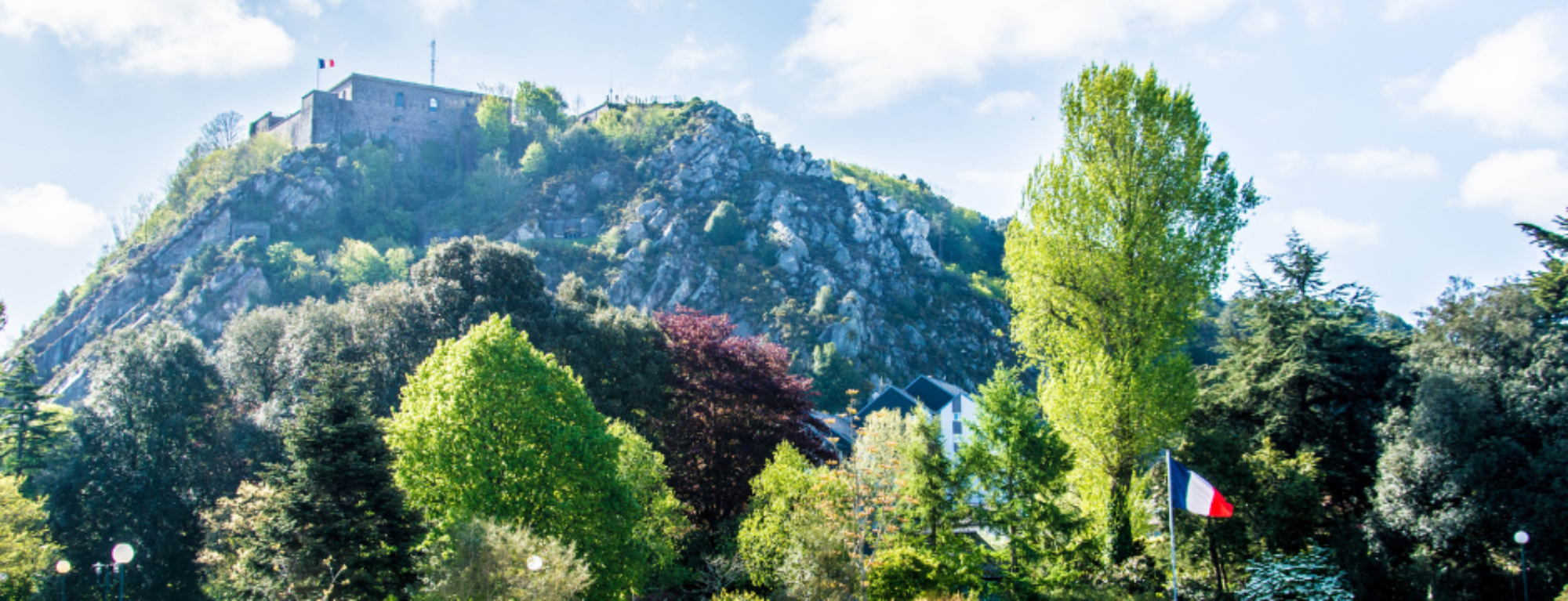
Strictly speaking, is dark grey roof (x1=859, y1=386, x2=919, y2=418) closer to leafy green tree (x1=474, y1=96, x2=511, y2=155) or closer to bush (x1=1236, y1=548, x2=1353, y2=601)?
bush (x1=1236, y1=548, x2=1353, y2=601)

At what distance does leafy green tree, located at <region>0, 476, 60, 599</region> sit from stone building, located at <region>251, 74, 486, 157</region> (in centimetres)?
7120

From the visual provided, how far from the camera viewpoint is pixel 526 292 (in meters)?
33.6

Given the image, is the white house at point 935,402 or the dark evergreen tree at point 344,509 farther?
the white house at point 935,402

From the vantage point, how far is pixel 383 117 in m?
95.5

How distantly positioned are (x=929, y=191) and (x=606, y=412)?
4138 inches

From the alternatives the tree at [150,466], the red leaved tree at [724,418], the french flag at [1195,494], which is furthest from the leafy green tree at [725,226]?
the french flag at [1195,494]

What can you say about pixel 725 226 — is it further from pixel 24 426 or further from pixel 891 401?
pixel 24 426

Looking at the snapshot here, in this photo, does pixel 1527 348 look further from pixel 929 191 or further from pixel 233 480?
pixel 929 191

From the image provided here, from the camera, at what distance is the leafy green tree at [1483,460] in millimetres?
21438

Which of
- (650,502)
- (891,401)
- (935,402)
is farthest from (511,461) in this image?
(935,402)

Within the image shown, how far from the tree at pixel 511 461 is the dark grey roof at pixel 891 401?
1504 inches

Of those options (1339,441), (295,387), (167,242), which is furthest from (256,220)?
(1339,441)

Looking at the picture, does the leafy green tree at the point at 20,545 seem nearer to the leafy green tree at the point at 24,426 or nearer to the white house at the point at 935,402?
the leafy green tree at the point at 24,426

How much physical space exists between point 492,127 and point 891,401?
64.7 m
